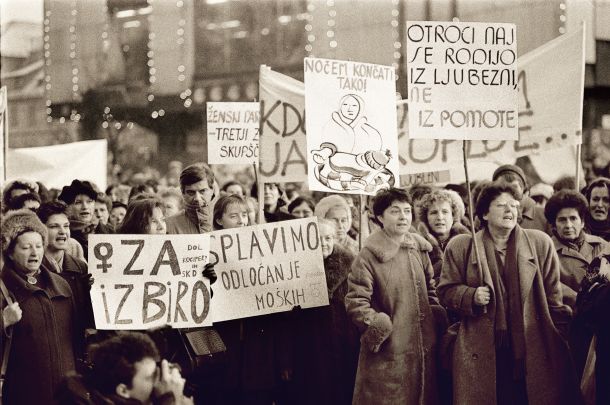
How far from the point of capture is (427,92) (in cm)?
685

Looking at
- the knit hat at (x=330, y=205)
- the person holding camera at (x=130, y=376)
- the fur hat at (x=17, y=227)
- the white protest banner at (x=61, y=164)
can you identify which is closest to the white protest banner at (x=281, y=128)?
the knit hat at (x=330, y=205)

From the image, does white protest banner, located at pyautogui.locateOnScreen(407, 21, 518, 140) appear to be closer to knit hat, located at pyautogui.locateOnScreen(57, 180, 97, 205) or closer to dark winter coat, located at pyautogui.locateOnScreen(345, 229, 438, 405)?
dark winter coat, located at pyautogui.locateOnScreen(345, 229, 438, 405)

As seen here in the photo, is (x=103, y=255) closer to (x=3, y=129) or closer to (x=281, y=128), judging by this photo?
(x=3, y=129)

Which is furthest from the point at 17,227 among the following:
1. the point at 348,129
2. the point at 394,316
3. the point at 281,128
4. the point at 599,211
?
the point at 599,211

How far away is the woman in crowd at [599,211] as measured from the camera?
24.6 feet

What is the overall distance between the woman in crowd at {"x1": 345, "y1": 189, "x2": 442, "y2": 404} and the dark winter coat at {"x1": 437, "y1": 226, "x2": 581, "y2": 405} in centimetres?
18

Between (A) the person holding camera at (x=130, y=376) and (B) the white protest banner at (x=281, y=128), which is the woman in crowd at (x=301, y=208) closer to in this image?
(B) the white protest banner at (x=281, y=128)

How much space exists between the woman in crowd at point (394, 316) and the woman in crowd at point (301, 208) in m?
2.06

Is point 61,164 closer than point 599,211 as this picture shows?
No

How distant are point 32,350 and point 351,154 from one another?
253cm

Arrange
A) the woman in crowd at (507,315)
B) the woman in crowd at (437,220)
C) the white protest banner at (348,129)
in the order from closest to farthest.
Result: 1. the woman in crowd at (507,315)
2. the white protest banner at (348,129)
3. the woman in crowd at (437,220)

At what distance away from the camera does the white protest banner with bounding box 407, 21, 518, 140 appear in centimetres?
682

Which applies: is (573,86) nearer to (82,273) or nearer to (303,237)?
(303,237)

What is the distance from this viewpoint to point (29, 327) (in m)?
5.38
